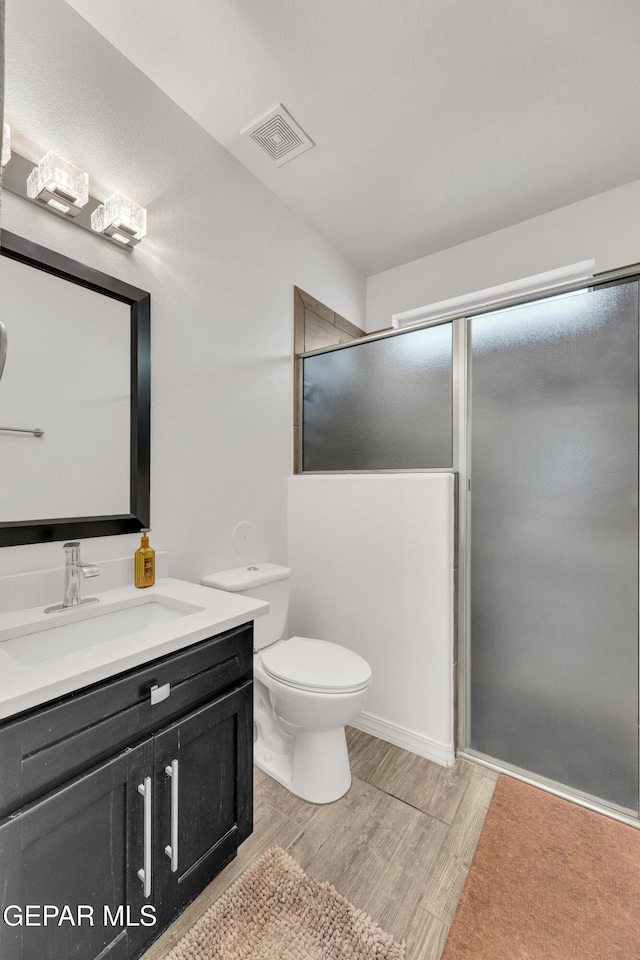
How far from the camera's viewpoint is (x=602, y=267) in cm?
214

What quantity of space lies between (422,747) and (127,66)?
2.85 metres

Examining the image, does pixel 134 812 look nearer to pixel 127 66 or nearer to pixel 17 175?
pixel 17 175

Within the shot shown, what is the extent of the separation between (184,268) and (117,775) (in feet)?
5.57

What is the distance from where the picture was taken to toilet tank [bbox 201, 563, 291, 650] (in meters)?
1.77

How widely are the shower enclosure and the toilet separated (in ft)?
1.83

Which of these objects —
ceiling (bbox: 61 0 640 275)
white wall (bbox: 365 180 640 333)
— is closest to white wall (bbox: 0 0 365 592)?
ceiling (bbox: 61 0 640 275)

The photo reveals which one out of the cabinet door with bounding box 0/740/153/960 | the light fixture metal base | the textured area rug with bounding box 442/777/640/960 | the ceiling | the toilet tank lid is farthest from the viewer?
the toilet tank lid

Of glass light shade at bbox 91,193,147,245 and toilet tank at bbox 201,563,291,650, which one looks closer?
glass light shade at bbox 91,193,147,245

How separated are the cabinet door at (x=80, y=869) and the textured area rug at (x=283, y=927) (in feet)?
0.60

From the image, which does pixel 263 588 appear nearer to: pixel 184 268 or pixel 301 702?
pixel 301 702

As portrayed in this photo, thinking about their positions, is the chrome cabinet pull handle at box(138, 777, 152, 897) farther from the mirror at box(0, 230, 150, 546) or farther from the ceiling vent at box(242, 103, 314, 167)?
the ceiling vent at box(242, 103, 314, 167)

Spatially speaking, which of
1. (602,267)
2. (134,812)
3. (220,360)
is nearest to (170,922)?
(134,812)

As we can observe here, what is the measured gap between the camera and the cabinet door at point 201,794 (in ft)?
3.46

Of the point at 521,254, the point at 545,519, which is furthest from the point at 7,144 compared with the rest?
the point at 521,254
